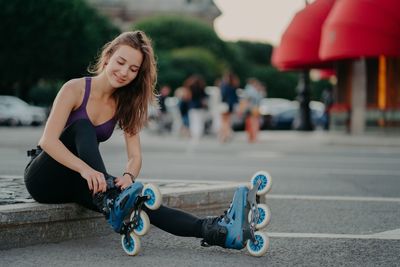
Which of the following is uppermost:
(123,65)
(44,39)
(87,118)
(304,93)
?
(44,39)

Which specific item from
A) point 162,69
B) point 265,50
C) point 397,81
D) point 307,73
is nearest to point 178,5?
point 265,50

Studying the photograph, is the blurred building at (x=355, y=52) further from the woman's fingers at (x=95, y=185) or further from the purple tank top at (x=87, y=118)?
the woman's fingers at (x=95, y=185)

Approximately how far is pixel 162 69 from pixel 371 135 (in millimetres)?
38731

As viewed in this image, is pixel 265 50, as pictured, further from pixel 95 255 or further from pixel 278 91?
pixel 95 255

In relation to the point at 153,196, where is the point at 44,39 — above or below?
above

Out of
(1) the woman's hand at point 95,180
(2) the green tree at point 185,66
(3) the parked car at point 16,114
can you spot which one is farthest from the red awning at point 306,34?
(2) the green tree at point 185,66

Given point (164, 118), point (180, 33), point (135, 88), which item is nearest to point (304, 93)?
point (164, 118)

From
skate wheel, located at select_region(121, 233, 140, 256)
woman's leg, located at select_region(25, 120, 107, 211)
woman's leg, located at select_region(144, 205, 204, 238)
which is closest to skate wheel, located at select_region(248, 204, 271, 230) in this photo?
woman's leg, located at select_region(144, 205, 204, 238)

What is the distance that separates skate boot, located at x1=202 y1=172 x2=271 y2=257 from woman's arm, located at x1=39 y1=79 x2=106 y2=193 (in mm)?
719

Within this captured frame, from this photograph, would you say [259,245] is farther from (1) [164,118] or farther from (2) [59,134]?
(1) [164,118]

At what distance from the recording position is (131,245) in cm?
504

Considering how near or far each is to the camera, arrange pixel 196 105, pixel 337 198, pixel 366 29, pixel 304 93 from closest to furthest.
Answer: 1. pixel 337 198
2. pixel 366 29
3. pixel 196 105
4. pixel 304 93

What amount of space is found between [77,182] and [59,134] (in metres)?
0.32

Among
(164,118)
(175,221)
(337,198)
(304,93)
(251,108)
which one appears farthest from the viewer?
(164,118)
